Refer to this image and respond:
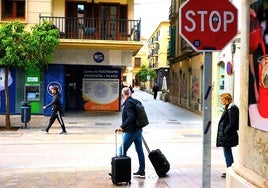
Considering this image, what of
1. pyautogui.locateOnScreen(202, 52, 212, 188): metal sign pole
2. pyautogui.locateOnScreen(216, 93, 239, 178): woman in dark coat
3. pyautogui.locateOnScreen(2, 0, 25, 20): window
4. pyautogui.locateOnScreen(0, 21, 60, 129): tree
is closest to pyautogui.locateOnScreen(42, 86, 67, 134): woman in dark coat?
pyautogui.locateOnScreen(0, 21, 60, 129): tree

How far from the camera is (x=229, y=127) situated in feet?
28.0

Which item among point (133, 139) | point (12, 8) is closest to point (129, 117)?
point (133, 139)

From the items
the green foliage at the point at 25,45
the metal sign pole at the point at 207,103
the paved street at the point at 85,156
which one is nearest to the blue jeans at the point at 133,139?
the paved street at the point at 85,156

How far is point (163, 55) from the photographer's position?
2968 inches

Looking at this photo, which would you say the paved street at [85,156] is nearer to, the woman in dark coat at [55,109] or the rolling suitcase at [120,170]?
the rolling suitcase at [120,170]

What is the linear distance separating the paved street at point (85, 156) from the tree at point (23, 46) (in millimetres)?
2478

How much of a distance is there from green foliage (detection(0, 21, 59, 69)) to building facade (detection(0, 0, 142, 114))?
11.5 feet

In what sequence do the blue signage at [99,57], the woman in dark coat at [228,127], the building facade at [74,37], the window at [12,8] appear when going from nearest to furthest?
the woman in dark coat at [228,127] < the building facade at [74,37] < the window at [12,8] < the blue signage at [99,57]

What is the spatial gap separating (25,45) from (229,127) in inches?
444

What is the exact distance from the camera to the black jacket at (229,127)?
27.9ft

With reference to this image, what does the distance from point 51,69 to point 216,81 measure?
827cm

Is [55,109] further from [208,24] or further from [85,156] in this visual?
Answer: [208,24]

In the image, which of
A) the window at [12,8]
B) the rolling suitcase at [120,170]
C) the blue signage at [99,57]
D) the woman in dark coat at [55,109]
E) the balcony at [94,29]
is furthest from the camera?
the blue signage at [99,57]

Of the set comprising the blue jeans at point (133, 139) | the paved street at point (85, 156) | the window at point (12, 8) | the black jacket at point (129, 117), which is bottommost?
the paved street at point (85, 156)
